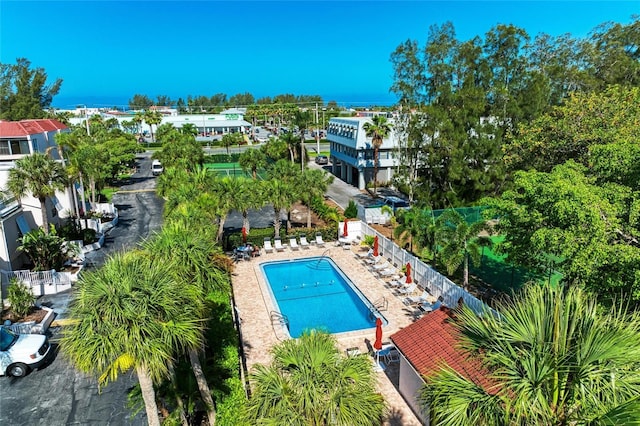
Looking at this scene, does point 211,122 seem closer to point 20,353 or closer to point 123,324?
point 20,353

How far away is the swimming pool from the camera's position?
761 inches

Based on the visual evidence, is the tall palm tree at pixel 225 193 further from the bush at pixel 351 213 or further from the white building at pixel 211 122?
the white building at pixel 211 122

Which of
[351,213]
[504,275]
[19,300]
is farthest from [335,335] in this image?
[351,213]

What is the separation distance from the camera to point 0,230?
69.4ft

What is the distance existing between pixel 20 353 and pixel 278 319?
9.38 m

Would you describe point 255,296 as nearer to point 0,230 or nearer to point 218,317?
point 218,317

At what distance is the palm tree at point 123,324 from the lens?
318 inches

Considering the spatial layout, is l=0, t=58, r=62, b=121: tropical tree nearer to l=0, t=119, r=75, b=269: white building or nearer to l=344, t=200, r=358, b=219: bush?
l=0, t=119, r=75, b=269: white building

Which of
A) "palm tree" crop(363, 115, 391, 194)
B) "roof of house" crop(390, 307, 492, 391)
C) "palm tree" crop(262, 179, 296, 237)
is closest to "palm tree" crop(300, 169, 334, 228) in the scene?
"palm tree" crop(262, 179, 296, 237)

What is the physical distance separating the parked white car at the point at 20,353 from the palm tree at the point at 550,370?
46.3ft

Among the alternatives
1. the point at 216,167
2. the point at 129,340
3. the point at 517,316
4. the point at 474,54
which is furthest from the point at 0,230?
the point at 216,167

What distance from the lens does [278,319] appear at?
1855 centimetres

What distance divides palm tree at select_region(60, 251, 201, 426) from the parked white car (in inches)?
307

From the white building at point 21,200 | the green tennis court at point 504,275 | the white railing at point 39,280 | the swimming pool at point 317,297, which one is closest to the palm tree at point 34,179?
the white building at point 21,200
